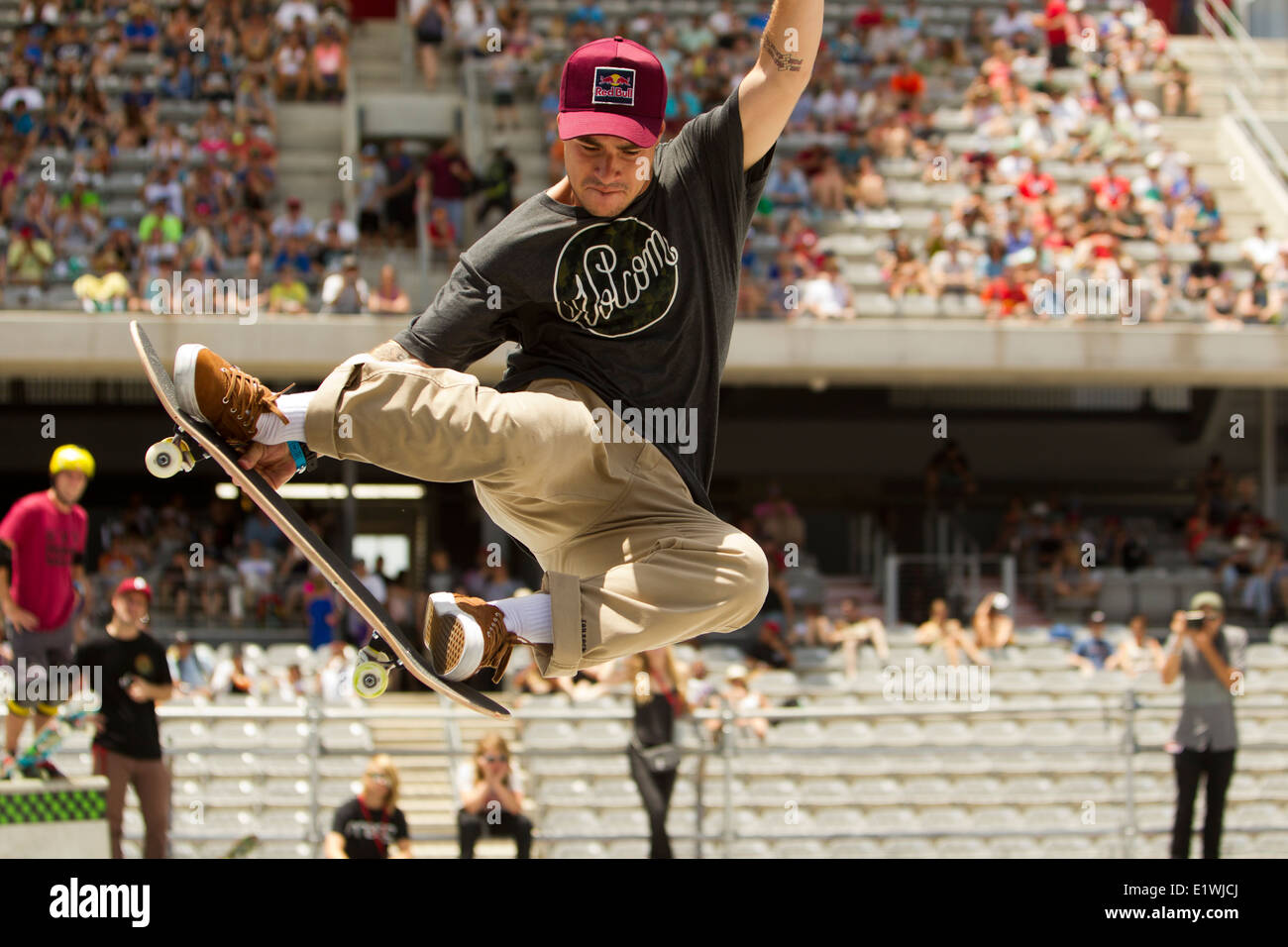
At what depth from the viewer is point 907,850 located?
27.6ft

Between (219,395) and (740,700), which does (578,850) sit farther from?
(219,395)

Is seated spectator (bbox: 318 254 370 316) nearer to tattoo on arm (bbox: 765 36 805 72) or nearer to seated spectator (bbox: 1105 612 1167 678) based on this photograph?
seated spectator (bbox: 1105 612 1167 678)

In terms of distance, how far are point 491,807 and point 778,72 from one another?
16.5 ft

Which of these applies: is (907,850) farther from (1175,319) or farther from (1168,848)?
(1175,319)

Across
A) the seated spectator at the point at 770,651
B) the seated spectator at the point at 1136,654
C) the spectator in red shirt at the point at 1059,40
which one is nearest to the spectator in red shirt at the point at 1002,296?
the seated spectator at the point at 1136,654

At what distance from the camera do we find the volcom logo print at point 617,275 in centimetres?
355

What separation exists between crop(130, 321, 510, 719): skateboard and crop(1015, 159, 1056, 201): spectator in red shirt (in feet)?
37.1

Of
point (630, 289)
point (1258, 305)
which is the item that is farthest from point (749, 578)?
point (1258, 305)

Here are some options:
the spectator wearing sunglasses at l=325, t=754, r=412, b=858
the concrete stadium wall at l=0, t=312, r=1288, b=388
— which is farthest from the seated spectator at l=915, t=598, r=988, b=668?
the spectator wearing sunglasses at l=325, t=754, r=412, b=858

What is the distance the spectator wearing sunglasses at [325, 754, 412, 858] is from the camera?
725 cm

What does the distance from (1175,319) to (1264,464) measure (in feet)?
9.54

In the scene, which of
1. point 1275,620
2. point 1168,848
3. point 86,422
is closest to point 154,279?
point 86,422
